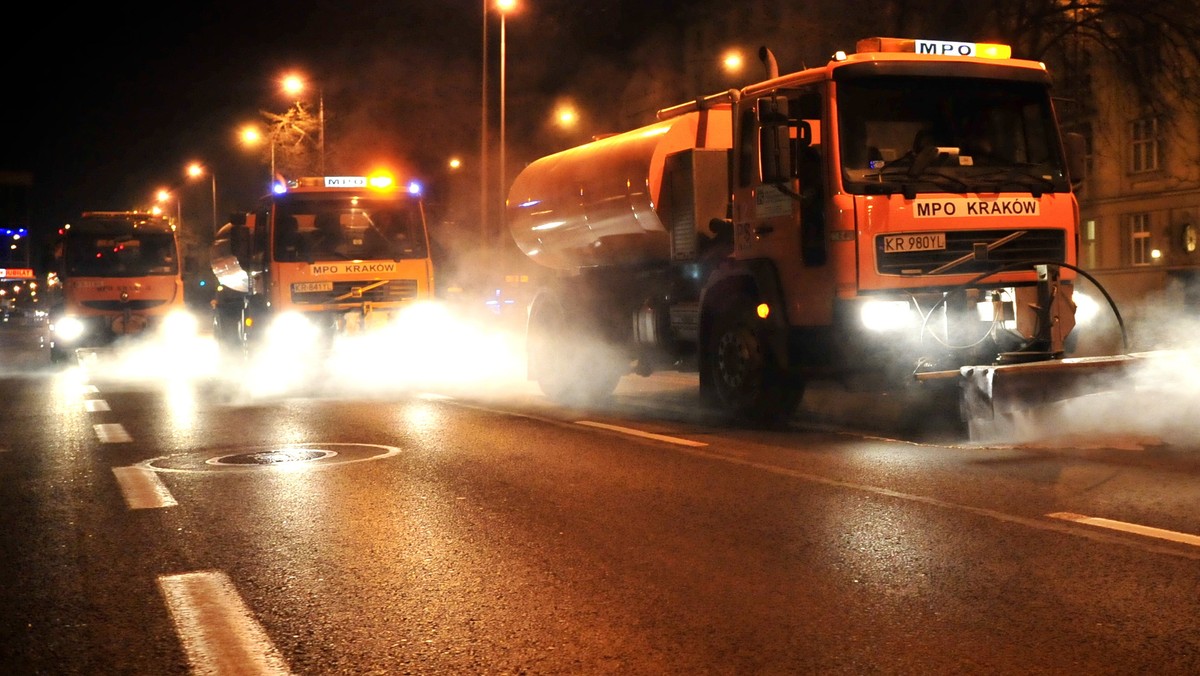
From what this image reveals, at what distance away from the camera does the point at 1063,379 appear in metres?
8.85

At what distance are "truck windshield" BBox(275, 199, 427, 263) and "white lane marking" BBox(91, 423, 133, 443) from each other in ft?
21.4

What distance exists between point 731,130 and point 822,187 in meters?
1.88

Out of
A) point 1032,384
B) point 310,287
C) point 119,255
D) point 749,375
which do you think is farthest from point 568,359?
point 119,255

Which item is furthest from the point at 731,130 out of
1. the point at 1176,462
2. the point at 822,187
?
the point at 1176,462

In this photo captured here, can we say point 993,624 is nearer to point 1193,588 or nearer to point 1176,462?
point 1193,588

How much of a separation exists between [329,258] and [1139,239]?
28.9 metres

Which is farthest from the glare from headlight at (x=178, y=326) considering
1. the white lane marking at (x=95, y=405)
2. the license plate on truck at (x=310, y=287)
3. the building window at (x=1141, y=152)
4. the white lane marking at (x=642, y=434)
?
the building window at (x=1141, y=152)

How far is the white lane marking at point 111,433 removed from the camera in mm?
11011

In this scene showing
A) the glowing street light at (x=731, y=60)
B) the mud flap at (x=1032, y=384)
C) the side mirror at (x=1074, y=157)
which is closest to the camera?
the mud flap at (x=1032, y=384)

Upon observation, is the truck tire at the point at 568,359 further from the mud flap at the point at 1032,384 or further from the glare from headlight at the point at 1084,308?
the mud flap at the point at 1032,384

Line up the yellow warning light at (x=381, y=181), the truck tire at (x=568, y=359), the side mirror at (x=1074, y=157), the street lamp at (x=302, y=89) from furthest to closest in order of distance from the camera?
1. the street lamp at (x=302, y=89)
2. the yellow warning light at (x=381, y=181)
3. the truck tire at (x=568, y=359)
4. the side mirror at (x=1074, y=157)

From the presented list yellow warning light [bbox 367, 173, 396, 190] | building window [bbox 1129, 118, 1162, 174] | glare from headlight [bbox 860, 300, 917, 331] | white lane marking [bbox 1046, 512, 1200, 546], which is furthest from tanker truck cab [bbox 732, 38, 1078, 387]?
building window [bbox 1129, 118, 1162, 174]

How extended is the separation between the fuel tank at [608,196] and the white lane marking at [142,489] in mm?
5136

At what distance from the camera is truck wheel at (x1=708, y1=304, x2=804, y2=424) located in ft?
35.1
